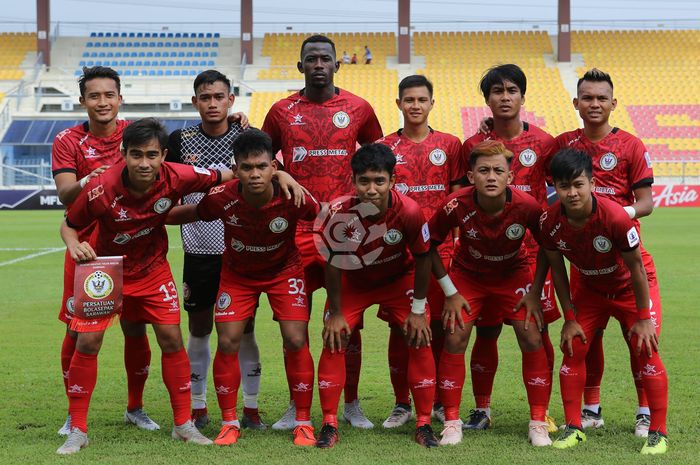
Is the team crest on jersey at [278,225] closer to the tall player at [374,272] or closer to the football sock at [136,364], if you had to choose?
the tall player at [374,272]

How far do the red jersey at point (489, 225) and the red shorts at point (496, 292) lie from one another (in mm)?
72

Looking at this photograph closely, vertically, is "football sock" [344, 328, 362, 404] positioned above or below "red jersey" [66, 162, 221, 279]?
below

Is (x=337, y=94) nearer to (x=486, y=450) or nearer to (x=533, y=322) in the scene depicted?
(x=533, y=322)

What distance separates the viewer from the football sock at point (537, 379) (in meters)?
4.71

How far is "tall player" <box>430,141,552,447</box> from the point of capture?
15.3ft

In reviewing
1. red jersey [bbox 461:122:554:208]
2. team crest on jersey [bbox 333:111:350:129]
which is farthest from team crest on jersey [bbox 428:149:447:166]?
team crest on jersey [bbox 333:111:350:129]

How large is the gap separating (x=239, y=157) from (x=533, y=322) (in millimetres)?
1789

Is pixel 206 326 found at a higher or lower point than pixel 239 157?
lower

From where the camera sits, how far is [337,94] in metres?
5.43

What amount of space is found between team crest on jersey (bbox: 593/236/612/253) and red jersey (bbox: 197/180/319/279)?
146cm

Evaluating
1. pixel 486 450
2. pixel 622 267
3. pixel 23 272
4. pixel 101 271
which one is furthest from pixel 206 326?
pixel 23 272

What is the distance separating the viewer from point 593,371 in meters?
5.09

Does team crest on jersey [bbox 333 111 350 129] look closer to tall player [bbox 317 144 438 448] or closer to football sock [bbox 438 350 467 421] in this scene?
tall player [bbox 317 144 438 448]

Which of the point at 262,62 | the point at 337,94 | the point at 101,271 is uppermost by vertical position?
the point at 262,62
